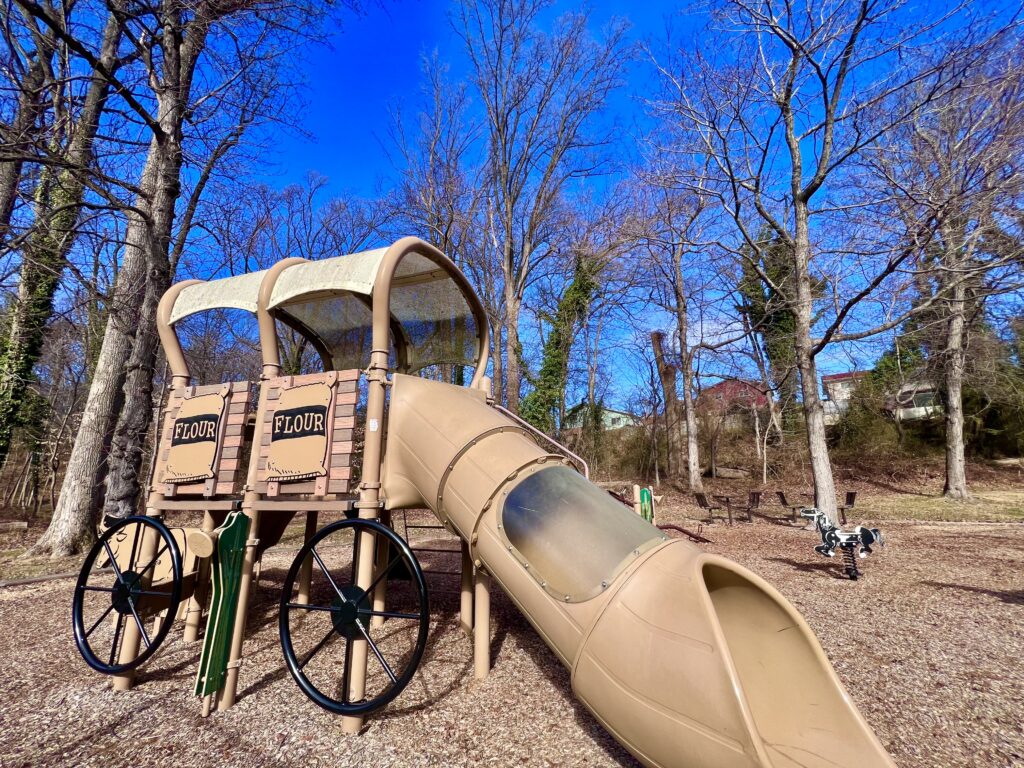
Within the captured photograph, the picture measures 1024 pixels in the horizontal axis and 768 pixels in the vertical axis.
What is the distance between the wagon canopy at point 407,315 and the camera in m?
4.46

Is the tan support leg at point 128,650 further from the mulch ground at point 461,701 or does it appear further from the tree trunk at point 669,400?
the tree trunk at point 669,400

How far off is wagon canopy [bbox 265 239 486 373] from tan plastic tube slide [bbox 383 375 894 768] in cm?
223

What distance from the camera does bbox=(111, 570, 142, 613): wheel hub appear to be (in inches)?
131

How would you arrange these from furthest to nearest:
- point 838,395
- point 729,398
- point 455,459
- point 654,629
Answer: point 838,395 → point 729,398 → point 455,459 → point 654,629

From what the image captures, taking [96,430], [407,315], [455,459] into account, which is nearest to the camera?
[455,459]

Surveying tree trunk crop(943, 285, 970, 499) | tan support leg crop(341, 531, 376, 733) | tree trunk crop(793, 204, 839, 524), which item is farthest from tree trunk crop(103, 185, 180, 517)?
tree trunk crop(943, 285, 970, 499)

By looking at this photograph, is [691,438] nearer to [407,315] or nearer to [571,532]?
[407,315]

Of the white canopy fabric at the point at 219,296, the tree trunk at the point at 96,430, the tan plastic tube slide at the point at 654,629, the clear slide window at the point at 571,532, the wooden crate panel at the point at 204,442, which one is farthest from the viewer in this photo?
the tree trunk at the point at 96,430

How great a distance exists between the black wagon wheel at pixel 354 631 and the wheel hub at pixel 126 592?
3.38 ft

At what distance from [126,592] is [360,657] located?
182 cm

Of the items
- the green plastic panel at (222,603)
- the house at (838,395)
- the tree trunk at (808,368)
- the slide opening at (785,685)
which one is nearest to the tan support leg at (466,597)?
the green plastic panel at (222,603)

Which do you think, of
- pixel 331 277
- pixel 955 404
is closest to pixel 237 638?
pixel 331 277

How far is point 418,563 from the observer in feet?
10.0

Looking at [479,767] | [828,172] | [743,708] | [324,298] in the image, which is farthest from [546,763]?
[828,172]
